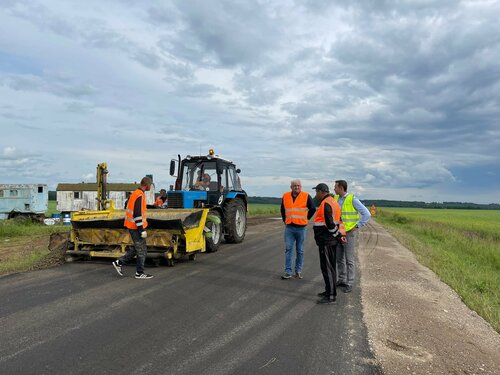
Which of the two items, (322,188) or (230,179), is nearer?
(322,188)

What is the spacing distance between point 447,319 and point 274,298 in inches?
98.1

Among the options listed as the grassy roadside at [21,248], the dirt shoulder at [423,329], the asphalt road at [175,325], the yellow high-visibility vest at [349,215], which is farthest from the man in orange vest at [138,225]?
the dirt shoulder at [423,329]

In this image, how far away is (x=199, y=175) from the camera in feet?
41.2

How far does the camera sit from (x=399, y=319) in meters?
5.69

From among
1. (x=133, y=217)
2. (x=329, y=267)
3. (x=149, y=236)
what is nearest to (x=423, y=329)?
(x=329, y=267)

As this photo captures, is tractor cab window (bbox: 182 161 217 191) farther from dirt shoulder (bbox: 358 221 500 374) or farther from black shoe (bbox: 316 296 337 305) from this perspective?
black shoe (bbox: 316 296 337 305)

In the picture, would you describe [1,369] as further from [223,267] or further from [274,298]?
[223,267]

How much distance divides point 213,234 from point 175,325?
6.27 metres

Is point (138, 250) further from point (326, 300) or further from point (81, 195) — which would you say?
point (81, 195)

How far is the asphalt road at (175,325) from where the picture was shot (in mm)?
3994

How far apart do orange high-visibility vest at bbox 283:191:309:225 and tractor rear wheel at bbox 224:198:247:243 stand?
459 cm

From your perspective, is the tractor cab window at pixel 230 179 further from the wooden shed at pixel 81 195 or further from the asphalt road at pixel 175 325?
the wooden shed at pixel 81 195

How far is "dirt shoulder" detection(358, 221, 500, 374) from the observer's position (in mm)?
4230

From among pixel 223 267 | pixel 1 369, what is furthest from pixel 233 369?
pixel 223 267
